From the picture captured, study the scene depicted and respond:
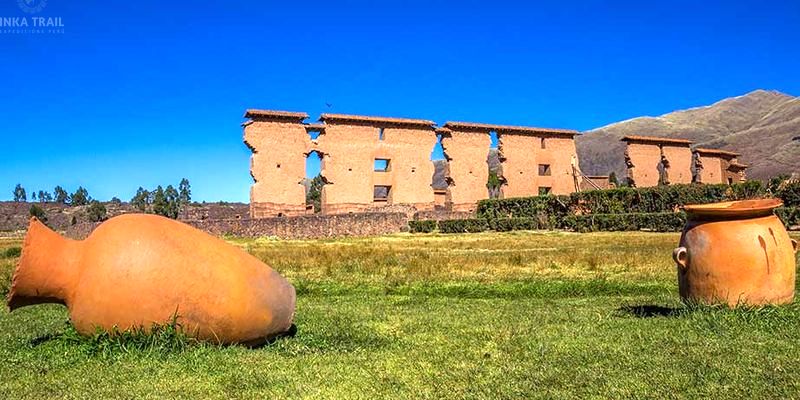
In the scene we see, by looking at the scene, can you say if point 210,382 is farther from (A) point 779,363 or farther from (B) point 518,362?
(A) point 779,363

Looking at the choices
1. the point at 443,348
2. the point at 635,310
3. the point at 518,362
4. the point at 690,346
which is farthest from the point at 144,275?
the point at 635,310

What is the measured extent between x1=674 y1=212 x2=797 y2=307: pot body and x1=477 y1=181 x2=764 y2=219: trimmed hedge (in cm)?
2654

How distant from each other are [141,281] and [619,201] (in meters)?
33.3

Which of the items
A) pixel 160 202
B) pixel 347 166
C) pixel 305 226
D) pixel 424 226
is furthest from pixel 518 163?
pixel 160 202

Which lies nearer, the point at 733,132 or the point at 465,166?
the point at 465,166

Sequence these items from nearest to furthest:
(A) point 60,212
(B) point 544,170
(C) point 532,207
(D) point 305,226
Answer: (D) point 305,226
(C) point 532,207
(B) point 544,170
(A) point 60,212

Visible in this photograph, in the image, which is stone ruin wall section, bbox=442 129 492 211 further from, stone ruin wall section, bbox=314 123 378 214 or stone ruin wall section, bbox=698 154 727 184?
stone ruin wall section, bbox=698 154 727 184

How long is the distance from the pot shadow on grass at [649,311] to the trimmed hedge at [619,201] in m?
25.3

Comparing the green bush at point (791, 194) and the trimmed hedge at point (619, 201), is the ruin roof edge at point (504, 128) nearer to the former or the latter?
the trimmed hedge at point (619, 201)

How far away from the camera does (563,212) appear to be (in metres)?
37.0

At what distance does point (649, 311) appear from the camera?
767cm

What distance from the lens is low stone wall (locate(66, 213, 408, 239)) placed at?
30.8 m

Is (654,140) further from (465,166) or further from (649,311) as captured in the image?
(649,311)

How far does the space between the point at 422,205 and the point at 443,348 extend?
35009 millimetres
